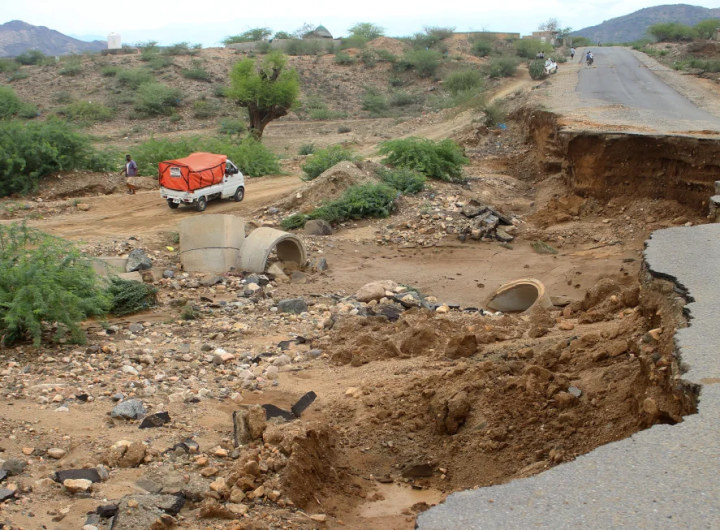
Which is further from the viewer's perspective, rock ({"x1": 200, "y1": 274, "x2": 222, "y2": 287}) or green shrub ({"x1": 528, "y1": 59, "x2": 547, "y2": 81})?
green shrub ({"x1": 528, "y1": 59, "x2": 547, "y2": 81})

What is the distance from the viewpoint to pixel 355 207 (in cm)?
1496

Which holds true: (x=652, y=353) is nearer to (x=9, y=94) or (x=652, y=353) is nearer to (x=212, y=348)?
(x=212, y=348)

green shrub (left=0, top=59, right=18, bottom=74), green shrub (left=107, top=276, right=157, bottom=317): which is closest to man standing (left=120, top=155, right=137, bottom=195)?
green shrub (left=107, top=276, right=157, bottom=317)

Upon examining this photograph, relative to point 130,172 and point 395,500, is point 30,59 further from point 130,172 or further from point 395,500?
point 395,500

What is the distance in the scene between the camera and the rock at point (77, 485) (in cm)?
443

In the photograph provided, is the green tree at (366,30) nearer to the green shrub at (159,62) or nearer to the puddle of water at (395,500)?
the green shrub at (159,62)

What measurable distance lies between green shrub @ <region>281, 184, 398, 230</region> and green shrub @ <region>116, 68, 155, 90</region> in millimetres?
29486

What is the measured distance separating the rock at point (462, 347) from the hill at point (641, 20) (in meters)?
174

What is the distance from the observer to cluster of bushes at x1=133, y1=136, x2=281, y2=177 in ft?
71.2

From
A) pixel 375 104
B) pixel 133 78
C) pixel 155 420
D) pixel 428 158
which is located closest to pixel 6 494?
pixel 155 420

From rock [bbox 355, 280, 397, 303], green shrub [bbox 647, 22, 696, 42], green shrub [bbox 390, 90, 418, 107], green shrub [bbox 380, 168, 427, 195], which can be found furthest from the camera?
green shrub [bbox 647, 22, 696, 42]

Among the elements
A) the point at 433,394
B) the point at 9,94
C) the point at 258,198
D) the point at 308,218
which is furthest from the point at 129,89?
the point at 433,394

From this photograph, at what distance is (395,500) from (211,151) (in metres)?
18.7

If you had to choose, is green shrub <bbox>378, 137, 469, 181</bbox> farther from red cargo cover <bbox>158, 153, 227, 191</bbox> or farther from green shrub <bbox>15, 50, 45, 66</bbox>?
green shrub <bbox>15, 50, 45, 66</bbox>
